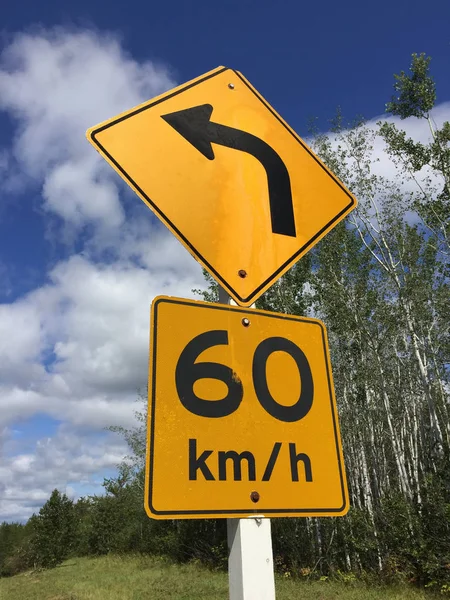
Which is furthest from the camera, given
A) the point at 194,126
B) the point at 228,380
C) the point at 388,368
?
the point at 388,368

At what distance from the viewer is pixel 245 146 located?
197 cm

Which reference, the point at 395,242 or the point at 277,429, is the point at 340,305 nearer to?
the point at 395,242

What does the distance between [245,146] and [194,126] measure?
0.23 metres

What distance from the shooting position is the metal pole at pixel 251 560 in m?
1.29

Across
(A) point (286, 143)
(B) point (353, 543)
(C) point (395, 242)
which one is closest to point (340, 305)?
(C) point (395, 242)

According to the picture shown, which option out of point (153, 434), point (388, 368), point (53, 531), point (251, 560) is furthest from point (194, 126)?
point (53, 531)

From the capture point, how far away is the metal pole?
1289 mm

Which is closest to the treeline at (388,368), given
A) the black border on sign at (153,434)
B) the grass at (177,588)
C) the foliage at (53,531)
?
the grass at (177,588)

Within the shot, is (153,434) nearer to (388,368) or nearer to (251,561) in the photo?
(251,561)

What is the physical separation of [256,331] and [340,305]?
1492 centimetres

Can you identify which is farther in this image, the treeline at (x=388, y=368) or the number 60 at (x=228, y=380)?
the treeline at (x=388, y=368)

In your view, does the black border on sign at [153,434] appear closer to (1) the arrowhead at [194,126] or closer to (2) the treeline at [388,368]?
(1) the arrowhead at [194,126]

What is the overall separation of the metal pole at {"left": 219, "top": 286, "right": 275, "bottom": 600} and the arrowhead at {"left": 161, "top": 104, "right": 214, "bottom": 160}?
1.37 metres

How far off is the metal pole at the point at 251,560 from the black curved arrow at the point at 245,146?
1.09 m
